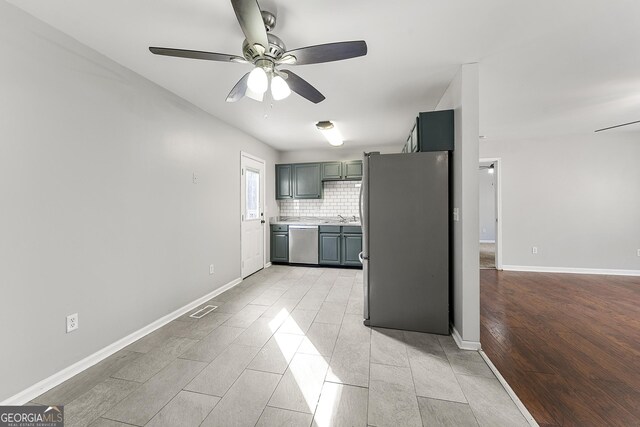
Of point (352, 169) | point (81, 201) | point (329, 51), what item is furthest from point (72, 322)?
point (352, 169)

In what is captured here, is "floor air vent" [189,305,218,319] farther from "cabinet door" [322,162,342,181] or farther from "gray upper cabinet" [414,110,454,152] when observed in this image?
"cabinet door" [322,162,342,181]

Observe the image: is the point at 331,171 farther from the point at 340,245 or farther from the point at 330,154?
the point at 340,245

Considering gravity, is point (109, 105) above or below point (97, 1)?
below

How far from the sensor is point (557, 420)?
1441 mm

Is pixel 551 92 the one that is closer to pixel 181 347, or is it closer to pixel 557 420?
pixel 557 420

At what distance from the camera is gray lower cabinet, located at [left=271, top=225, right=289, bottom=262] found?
516cm

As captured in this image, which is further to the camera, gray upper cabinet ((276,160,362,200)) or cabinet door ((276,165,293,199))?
cabinet door ((276,165,293,199))

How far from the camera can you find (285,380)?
178cm

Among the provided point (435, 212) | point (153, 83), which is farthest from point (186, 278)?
point (435, 212)

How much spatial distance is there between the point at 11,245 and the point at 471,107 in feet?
11.5

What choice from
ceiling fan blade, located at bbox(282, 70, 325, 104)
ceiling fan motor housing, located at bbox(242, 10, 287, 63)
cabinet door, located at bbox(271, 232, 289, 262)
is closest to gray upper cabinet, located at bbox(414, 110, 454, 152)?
ceiling fan blade, located at bbox(282, 70, 325, 104)

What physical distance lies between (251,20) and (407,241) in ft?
7.16

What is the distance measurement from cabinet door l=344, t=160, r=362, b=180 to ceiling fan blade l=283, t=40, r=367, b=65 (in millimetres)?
3650

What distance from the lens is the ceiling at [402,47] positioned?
5.25ft
